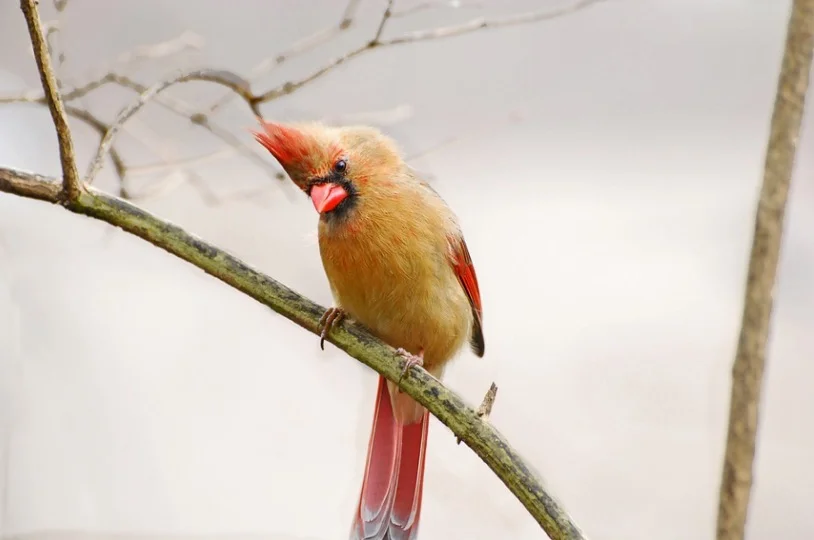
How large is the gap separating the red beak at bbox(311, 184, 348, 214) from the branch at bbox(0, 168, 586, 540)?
0.96ft

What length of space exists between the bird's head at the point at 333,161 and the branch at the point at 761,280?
2.68 feet

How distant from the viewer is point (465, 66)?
3410 mm

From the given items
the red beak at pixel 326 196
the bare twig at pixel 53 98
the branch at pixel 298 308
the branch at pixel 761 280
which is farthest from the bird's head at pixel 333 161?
the branch at pixel 761 280

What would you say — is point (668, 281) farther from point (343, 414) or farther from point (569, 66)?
point (343, 414)

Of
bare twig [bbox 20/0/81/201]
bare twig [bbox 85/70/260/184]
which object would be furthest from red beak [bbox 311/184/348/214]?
bare twig [bbox 20/0/81/201]

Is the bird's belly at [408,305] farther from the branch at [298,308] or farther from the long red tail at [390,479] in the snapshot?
the branch at [298,308]

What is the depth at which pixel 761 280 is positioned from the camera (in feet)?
4.97

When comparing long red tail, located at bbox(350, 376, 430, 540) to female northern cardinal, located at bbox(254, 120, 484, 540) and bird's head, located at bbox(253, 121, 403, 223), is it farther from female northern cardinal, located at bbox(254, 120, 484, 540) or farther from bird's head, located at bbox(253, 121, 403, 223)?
bird's head, located at bbox(253, 121, 403, 223)

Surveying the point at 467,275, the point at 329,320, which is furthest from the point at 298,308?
the point at 467,275

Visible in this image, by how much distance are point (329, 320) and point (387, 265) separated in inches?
9.0

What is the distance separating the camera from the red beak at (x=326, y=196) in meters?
1.87

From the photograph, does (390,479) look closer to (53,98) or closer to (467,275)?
(467,275)

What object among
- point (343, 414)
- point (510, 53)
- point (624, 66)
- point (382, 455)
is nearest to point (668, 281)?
point (624, 66)

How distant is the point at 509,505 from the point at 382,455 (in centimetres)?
111
